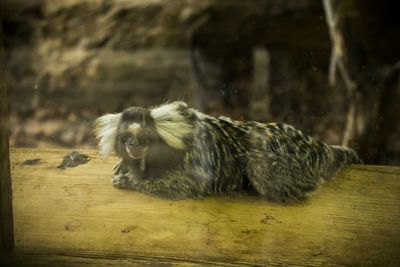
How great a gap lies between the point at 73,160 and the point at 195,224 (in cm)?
47

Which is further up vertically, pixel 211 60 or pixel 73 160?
pixel 211 60

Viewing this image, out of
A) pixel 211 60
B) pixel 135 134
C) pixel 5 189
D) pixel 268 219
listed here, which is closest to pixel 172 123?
pixel 135 134

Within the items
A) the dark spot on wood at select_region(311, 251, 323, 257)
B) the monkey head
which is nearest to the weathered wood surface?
the dark spot on wood at select_region(311, 251, 323, 257)

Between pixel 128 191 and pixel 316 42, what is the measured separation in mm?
786

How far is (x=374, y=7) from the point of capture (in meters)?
1.44

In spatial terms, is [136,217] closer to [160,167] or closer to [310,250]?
[160,167]

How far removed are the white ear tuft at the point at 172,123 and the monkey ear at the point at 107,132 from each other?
0.13m

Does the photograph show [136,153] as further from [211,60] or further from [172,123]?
[211,60]

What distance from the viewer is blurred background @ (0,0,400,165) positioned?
1.47 meters

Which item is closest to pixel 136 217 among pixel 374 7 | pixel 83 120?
pixel 83 120

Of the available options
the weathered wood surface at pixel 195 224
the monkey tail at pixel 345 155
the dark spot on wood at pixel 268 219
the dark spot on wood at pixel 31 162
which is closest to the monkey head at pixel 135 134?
the weathered wood surface at pixel 195 224

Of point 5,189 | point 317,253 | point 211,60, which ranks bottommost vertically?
point 317,253

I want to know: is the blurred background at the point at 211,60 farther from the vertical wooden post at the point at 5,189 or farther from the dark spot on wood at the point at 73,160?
the dark spot on wood at the point at 73,160

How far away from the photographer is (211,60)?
1489 mm
